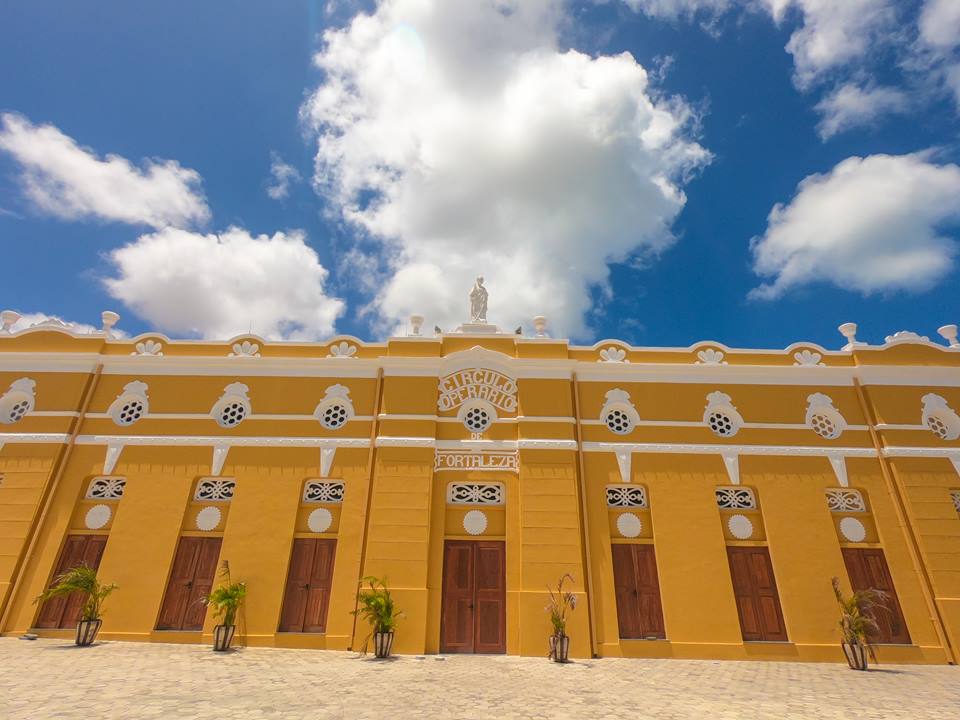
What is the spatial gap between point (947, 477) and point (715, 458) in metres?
5.68

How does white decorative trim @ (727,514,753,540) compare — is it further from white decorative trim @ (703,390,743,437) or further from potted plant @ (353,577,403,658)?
potted plant @ (353,577,403,658)

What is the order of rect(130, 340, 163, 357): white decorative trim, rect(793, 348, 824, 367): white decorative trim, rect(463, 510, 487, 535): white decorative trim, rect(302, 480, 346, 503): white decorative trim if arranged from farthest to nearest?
rect(130, 340, 163, 357): white decorative trim
rect(793, 348, 824, 367): white decorative trim
rect(302, 480, 346, 503): white decorative trim
rect(463, 510, 487, 535): white decorative trim

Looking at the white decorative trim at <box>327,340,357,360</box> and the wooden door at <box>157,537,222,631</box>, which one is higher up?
the white decorative trim at <box>327,340,357,360</box>

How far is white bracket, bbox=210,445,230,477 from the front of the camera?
43.5 ft

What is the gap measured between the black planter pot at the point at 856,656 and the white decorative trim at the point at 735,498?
10.8 feet

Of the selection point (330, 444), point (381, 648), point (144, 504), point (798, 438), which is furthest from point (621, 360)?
point (144, 504)

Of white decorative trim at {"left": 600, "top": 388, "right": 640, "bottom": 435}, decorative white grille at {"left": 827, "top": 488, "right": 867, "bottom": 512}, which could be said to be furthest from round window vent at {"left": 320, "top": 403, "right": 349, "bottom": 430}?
decorative white grille at {"left": 827, "top": 488, "right": 867, "bottom": 512}

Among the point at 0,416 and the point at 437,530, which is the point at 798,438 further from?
the point at 0,416

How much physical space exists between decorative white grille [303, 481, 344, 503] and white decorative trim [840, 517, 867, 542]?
1243cm

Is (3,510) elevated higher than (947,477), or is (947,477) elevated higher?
(947,477)

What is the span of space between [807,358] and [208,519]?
53.6ft

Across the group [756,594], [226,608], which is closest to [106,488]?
[226,608]

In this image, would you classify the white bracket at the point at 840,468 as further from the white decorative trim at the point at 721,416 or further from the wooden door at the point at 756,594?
the wooden door at the point at 756,594

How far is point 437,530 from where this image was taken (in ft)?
41.1
